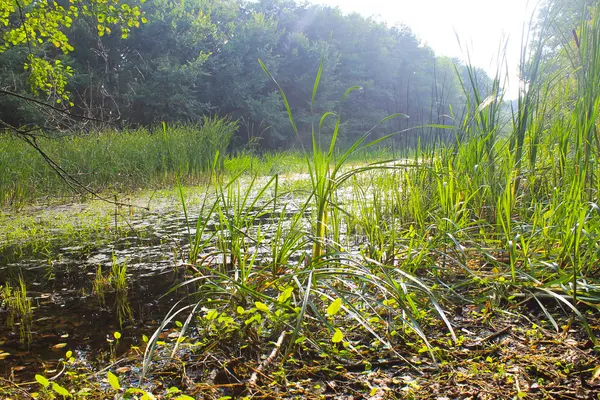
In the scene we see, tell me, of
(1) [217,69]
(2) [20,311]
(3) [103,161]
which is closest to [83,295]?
(2) [20,311]

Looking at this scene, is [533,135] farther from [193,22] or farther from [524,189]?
[193,22]

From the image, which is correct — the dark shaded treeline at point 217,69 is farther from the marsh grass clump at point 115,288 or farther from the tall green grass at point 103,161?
the marsh grass clump at point 115,288

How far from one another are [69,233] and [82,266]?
0.95 m

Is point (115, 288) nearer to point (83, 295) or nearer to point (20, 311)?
point (83, 295)

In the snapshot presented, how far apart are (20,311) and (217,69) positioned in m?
15.5

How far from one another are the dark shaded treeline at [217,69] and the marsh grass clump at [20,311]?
8092 mm

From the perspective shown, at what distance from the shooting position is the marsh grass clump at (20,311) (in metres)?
1.34

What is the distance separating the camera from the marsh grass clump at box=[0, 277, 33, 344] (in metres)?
1.34

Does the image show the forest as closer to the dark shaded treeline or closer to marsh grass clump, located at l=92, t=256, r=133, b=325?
marsh grass clump, located at l=92, t=256, r=133, b=325

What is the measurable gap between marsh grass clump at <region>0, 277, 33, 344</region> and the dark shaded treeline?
809 cm

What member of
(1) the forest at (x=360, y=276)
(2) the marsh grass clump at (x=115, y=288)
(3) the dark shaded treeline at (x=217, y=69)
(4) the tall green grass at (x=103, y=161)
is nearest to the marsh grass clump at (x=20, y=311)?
(1) the forest at (x=360, y=276)

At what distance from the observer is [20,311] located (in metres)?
1.48

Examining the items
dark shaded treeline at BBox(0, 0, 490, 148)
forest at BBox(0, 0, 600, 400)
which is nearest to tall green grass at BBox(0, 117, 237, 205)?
forest at BBox(0, 0, 600, 400)

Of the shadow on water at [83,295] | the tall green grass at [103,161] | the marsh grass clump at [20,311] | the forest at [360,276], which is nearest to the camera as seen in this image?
the forest at [360,276]
